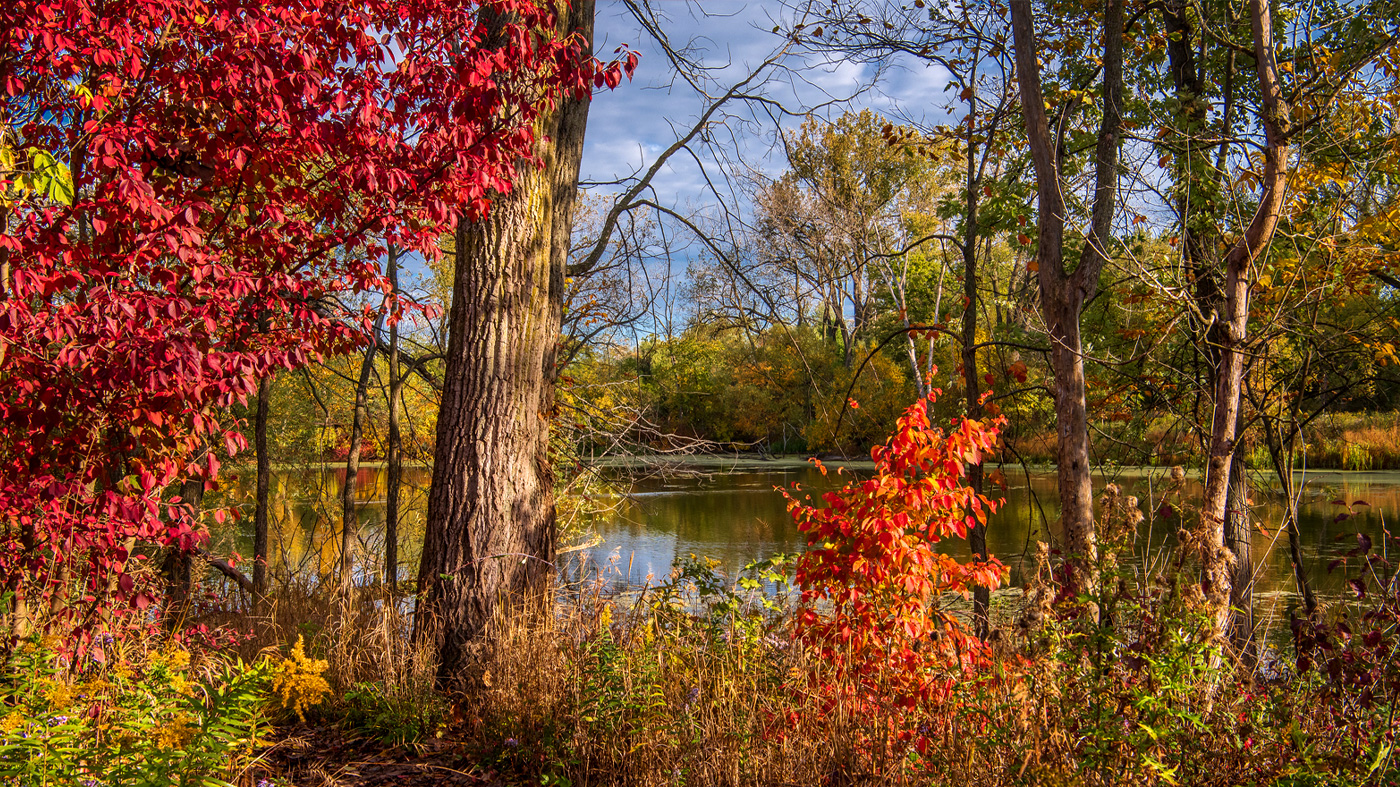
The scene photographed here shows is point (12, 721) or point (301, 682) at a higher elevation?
point (12, 721)

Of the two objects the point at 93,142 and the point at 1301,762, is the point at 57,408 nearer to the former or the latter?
the point at 93,142

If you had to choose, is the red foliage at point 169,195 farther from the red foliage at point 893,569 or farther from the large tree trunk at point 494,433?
the red foliage at point 893,569

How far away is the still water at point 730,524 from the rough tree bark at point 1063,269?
4.61m

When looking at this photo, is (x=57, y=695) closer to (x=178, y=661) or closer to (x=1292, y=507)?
(x=178, y=661)

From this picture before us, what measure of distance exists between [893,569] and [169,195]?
3.45 m

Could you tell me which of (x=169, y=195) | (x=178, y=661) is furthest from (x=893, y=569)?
(x=169, y=195)

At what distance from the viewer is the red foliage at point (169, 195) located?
271 cm

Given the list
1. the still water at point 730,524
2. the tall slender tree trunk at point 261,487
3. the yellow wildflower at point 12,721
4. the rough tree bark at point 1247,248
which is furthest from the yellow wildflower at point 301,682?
the still water at point 730,524

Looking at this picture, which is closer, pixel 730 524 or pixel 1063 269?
pixel 1063 269

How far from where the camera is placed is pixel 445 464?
405 centimetres

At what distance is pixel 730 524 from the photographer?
16453 mm

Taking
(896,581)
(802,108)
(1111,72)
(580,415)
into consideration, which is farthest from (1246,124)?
(580,415)

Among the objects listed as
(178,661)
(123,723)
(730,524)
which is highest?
(123,723)

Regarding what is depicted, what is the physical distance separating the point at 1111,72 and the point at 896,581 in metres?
3.39
